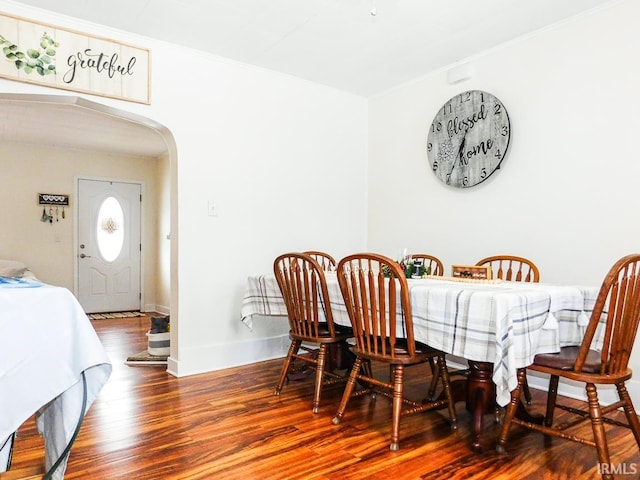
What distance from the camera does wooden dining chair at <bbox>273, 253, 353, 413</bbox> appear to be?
2516 mm

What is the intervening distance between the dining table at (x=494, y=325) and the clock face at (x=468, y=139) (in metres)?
1.28

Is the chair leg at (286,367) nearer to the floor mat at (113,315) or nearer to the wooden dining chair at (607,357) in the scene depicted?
the wooden dining chair at (607,357)

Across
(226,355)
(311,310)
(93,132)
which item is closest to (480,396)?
(311,310)

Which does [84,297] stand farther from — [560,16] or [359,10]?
[560,16]

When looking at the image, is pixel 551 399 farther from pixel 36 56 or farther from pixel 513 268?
pixel 36 56

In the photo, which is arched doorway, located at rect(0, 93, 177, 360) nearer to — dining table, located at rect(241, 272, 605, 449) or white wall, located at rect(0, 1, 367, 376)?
white wall, located at rect(0, 1, 367, 376)

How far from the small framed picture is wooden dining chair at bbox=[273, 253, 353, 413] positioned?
732 millimetres

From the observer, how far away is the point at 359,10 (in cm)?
277

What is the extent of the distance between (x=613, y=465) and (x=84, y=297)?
6.34 m

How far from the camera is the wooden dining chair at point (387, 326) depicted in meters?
2.06

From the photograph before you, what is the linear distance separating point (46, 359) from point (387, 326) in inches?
59.0

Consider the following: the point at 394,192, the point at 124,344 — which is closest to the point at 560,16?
the point at 394,192

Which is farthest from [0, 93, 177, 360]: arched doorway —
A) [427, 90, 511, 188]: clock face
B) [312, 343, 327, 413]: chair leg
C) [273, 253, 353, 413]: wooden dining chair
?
[427, 90, 511, 188]: clock face

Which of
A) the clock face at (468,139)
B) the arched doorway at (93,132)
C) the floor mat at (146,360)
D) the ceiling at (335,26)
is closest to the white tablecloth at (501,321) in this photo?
the clock face at (468,139)
